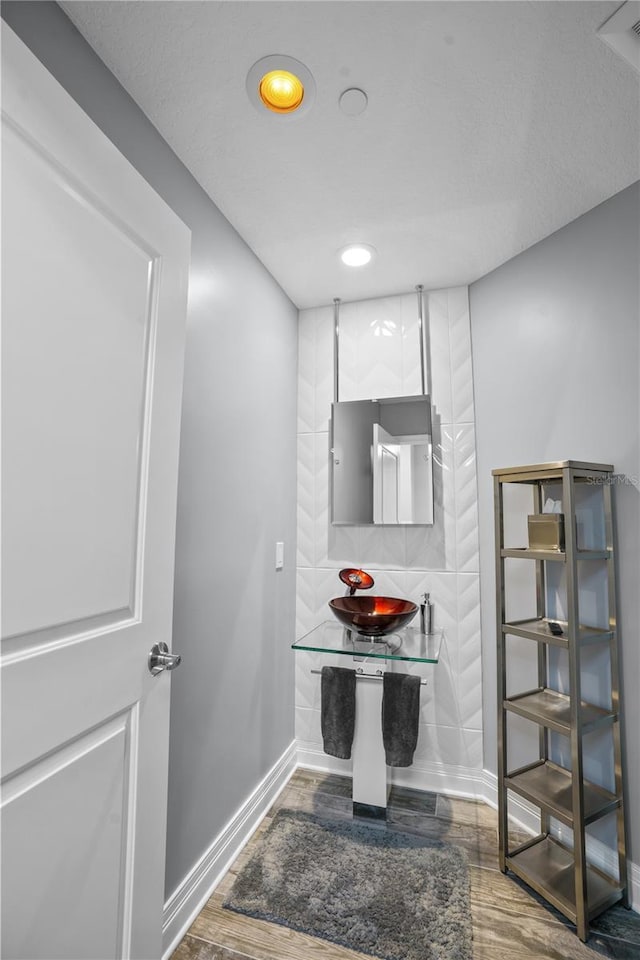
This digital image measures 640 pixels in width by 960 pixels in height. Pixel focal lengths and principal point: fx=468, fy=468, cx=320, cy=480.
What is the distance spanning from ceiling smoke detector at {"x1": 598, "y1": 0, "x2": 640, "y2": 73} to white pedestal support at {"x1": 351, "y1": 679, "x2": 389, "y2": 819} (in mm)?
2216

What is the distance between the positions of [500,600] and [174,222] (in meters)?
1.69

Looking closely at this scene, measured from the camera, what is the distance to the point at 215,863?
162 centimetres

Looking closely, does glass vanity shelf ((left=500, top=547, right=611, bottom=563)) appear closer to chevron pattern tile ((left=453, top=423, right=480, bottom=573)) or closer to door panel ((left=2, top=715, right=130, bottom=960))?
chevron pattern tile ((left=453, top=423, right=480, bottom=573))

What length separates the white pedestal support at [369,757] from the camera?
2004 mm

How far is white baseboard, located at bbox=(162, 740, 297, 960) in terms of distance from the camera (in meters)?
1.38

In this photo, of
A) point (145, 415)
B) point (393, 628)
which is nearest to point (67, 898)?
point (145, 415)

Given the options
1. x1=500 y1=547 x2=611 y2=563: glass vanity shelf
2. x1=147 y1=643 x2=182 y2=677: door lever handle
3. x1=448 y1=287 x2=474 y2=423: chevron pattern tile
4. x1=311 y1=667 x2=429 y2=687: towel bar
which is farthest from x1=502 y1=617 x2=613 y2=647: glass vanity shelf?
x1=147 y1=643 x2=182 y2=677: door lever handle

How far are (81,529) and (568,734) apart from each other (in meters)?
1.62

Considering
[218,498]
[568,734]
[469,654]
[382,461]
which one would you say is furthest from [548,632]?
[218,498]

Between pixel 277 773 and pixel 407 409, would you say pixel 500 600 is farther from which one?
pixel 277 773

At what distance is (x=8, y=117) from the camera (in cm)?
78

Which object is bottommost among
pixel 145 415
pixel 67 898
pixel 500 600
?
pixel 67 898

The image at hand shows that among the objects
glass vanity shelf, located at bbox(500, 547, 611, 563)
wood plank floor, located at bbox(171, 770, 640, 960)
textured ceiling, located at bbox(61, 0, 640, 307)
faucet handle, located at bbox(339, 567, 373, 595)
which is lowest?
wood plank floor, located at bbox(171, 770, 640, 960)

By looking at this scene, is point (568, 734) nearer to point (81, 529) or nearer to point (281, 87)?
point (81, 529)
